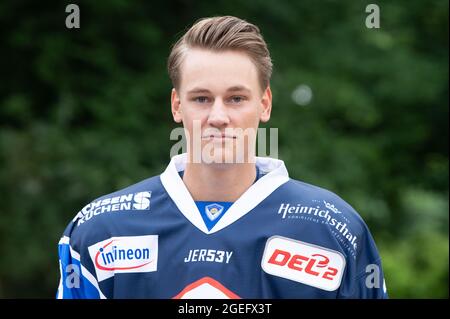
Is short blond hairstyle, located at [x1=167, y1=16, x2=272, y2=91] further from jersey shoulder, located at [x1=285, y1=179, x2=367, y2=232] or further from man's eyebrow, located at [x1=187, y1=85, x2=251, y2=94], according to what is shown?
jersey shoulder, located at [x1=285, y1=179, x2=367, y2=232]

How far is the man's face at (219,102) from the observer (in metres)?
3.50

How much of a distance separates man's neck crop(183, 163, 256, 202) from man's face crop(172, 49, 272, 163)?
0.07m

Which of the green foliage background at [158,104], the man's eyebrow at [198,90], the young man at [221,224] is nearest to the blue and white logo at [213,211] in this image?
the young man at [221,224]

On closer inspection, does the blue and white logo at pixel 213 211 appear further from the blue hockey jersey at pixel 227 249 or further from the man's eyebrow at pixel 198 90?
the man's eyebrow at pixel 198 90

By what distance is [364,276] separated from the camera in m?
3.63

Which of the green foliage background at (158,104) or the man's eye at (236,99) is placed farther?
the green foliage background at (158,104)

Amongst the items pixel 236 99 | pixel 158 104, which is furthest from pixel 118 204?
pixel 158 104

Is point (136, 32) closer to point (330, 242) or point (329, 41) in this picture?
point (329, 41)

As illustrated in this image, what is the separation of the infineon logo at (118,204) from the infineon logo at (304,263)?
0.64m

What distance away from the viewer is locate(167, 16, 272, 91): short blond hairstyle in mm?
3652

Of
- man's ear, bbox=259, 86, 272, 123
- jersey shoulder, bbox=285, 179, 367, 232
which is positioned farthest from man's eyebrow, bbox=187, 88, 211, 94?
jersey shoulder, bbox=285, 179, 367, 232

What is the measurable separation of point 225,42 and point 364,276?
1.23m

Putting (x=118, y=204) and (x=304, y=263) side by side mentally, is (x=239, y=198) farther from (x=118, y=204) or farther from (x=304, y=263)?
(x=118, y=204)

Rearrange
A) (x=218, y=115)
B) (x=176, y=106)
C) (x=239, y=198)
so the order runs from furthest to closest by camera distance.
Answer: (x=176, y=106) → (x=239, y=198) → (x=218, y=115)
